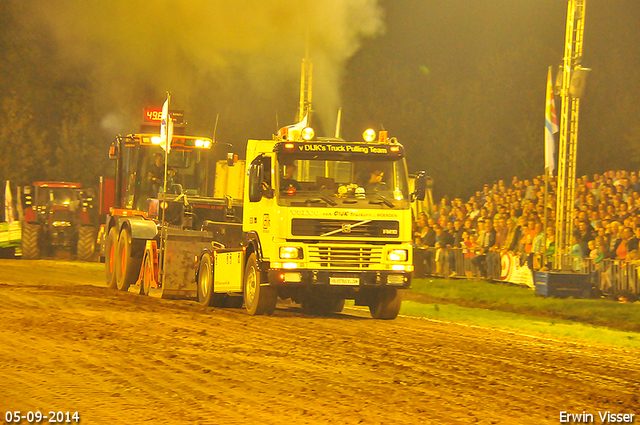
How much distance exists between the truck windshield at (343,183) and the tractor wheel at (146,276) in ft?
16.8

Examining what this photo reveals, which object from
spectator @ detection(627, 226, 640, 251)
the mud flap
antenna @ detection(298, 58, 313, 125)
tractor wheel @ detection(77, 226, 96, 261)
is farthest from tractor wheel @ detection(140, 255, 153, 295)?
tractor wheel @ detection(77, 226, 96, 261)

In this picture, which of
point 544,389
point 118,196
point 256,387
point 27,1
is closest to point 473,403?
point 544,389

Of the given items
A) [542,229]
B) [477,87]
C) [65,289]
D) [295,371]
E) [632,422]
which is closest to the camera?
[632,422]

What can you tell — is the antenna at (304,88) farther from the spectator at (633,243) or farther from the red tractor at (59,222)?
the spectator at (633,243)

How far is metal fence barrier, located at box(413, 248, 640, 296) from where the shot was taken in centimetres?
1807

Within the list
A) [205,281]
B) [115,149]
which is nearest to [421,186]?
[205,281]

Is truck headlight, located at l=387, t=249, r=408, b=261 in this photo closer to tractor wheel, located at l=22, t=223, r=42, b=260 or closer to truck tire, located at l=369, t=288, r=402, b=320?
truck tire, located at l=369, t=288, r=402, b=320

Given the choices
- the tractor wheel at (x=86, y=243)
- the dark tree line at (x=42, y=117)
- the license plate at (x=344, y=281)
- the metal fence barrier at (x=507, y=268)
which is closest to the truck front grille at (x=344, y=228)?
the license plate at (x=344, y=281)

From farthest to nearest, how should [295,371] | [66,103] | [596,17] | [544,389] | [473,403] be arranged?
1. [66,103]
2. [596,17]
3. [295,371]
4. [544,389]
5. [473,403]

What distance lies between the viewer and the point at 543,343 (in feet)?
42.5

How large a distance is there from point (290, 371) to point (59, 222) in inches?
1082

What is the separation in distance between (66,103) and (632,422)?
4490 cm

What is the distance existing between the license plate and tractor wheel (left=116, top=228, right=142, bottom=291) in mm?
6454

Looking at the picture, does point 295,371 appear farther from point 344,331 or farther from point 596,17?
point 596,17
